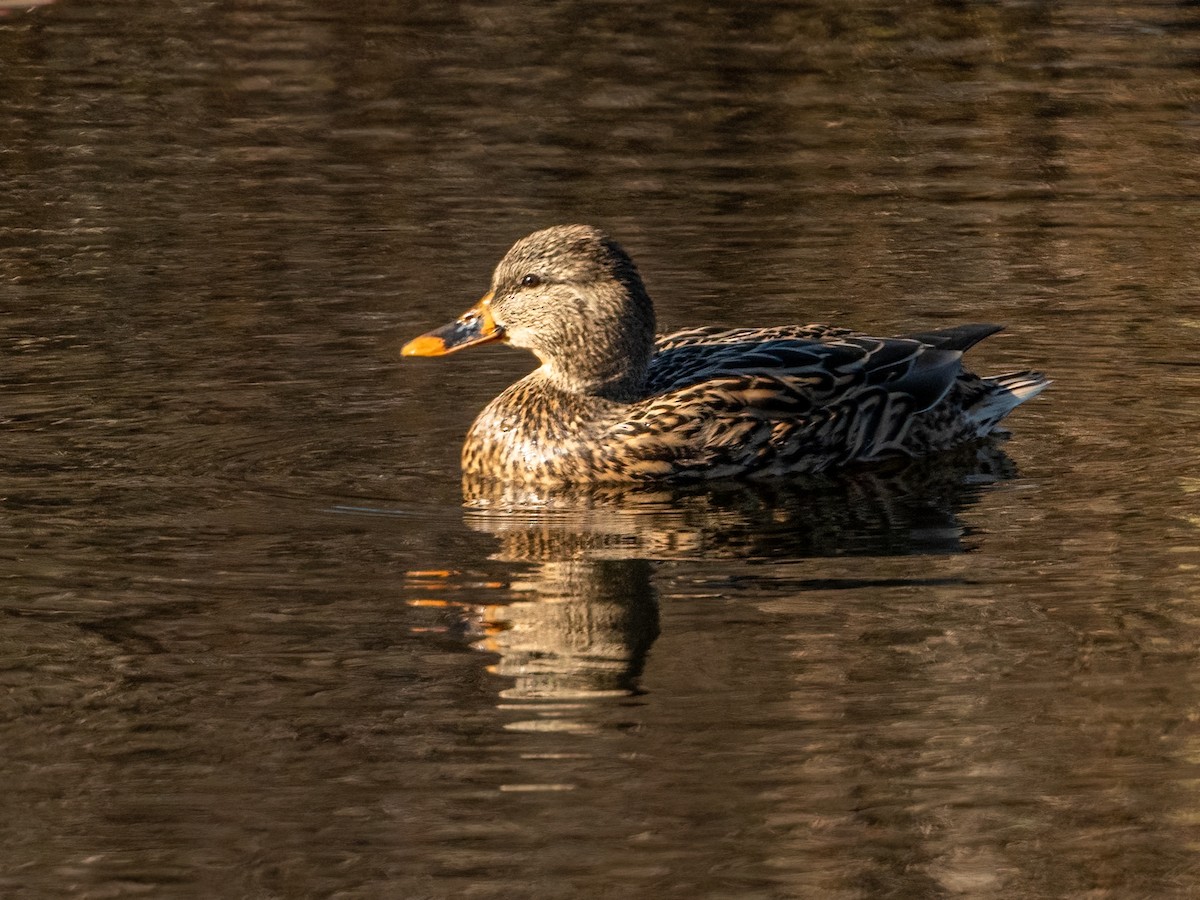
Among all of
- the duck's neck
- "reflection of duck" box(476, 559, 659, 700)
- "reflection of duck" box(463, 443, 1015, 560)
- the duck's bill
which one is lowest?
"reflection of duck" box(463, 443, 1015, 560)

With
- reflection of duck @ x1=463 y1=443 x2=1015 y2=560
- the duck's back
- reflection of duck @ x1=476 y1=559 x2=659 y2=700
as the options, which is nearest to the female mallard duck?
the duck's back

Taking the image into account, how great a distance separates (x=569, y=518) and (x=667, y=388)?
1.09 meters

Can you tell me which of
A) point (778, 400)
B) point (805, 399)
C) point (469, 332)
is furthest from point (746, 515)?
point (469, 332)

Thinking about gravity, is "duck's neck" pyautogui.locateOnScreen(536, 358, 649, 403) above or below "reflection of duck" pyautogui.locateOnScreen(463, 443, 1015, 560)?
above

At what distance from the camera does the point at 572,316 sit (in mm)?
10391

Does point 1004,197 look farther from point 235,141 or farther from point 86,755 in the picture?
point 86,755

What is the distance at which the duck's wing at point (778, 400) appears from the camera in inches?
395

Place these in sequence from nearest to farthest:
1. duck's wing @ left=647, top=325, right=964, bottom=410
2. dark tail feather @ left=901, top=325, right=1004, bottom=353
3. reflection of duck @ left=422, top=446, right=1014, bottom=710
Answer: reflection of duck @ left=422, top=446, right=1014, bottom=710 < duck's wing @ left=647, top=325, right=964, bottom=410 < dark tail feather @ left=901, top=325, right=1004, bottom=353

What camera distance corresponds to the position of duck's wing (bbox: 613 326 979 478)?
1004 centimetres

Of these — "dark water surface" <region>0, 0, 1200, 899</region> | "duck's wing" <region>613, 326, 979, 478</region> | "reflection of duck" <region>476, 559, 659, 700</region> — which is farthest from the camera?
"duck's wing" <region>613, 326, 979, 478</region>

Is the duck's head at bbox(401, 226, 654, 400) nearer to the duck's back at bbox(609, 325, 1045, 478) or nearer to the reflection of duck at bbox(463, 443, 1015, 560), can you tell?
the duck's back at bbox(609, 325, 1045, 478)

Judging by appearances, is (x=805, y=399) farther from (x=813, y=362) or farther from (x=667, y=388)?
(x=667, y=388)

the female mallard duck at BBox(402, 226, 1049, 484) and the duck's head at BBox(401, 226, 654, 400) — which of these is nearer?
the female mallard duck at BBox(402, 226, 1049, 484)

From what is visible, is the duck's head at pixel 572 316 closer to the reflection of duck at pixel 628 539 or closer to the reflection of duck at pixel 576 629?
the reflection of duck at pixel 628 539
